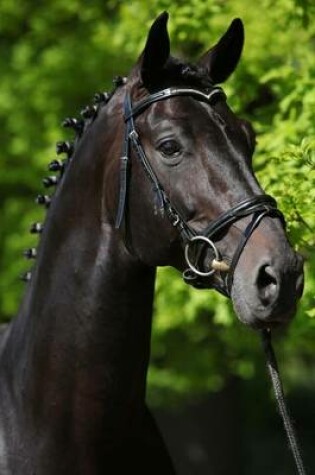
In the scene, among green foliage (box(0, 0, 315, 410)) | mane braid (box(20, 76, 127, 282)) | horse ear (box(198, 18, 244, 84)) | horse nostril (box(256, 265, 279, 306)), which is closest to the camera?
horse nostril (box(256, 265, 279, 306))

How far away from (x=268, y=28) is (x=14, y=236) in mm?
4302

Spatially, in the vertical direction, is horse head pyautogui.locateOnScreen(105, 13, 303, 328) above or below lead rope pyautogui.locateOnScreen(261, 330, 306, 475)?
above

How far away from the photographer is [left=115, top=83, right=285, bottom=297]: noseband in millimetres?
3787

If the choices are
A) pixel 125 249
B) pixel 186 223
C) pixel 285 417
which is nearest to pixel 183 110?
pixel 186 223

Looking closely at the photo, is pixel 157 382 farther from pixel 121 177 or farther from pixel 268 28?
pixel 121 177

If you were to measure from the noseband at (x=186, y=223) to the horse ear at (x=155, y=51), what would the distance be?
0.09m

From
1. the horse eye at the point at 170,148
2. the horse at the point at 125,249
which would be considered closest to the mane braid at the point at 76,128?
the horse at the point at 125,249

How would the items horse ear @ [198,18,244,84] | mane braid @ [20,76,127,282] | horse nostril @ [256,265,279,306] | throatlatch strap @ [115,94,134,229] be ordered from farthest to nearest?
mane braid @ [20,76,127,282]
horse ear @ [198,18,244,84]
throatlatch strap @ [115,94,134,229]
horse nostril @ [256,265,279,306]

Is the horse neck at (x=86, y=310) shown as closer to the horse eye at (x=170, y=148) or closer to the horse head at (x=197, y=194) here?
the horse head at (x=197, y=194)

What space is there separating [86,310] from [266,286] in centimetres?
85

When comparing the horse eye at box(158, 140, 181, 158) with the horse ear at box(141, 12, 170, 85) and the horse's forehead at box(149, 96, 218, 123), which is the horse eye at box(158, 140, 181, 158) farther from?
the horse ear at box(141, 12, 170, 85)

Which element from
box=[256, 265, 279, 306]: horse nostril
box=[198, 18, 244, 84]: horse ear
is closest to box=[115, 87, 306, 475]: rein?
box=[256, 265, 279, 306]: horse nostril

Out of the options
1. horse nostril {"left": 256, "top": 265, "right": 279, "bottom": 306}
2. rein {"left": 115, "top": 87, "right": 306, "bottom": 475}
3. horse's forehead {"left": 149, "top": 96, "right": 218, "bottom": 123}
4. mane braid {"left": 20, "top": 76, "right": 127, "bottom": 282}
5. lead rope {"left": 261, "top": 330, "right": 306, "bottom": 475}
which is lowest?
lead rope {"left": 261, "top": 330, "right": 306, "bottom": 475}

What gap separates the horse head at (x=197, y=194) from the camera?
3699mm
